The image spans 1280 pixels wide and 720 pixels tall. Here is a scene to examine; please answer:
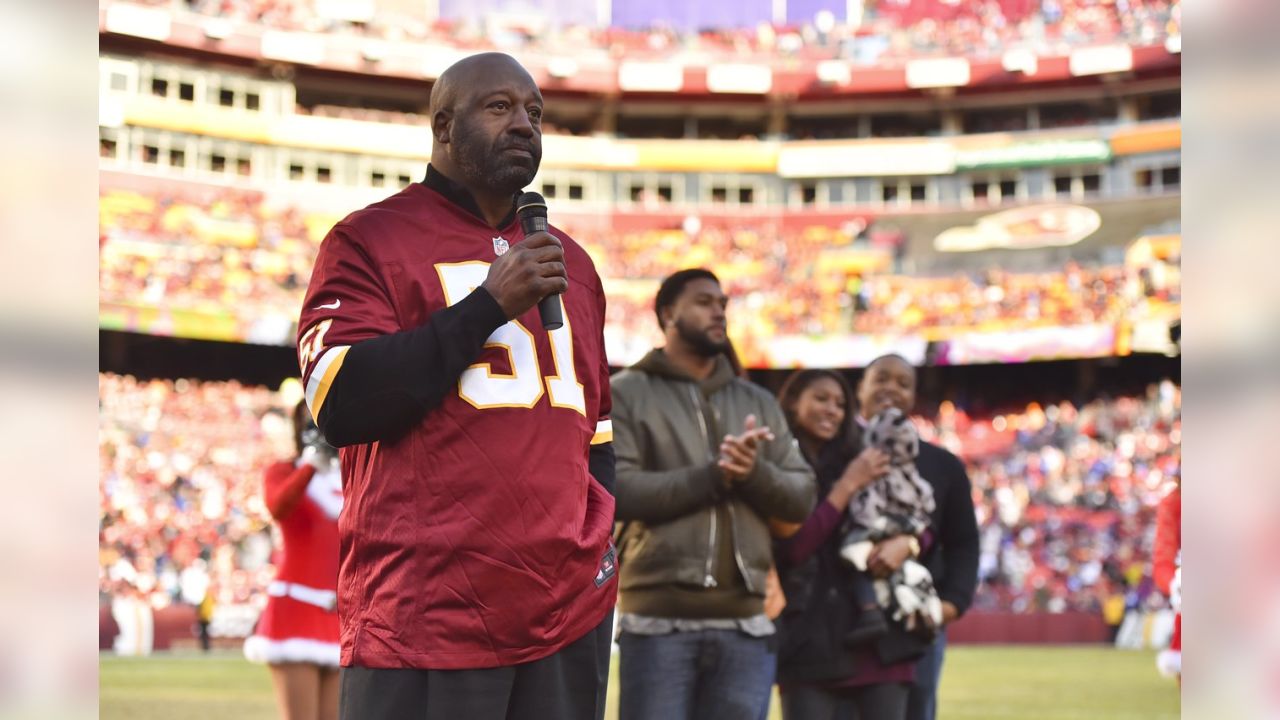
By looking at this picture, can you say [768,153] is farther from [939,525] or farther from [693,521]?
[693,521]

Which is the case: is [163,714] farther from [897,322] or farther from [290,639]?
[897,322]

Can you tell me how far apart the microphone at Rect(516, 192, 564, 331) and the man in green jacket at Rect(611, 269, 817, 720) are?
1.85 metres

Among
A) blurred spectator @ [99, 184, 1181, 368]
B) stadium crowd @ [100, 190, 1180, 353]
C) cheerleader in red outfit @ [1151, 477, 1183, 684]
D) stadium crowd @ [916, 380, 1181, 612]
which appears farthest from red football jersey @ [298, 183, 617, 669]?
blurred spectator @ [99, 184, 1181, 368]

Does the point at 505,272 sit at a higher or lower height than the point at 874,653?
higher

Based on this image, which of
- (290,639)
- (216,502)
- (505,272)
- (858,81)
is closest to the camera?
(505,272)

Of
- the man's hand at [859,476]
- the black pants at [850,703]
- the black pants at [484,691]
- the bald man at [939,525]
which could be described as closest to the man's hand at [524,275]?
the black pants at [484,691]

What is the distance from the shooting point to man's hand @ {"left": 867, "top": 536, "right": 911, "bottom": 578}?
5426 millimetres

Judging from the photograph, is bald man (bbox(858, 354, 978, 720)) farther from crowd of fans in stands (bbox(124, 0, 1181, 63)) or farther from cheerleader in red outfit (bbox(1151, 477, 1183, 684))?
crowd of fans in stands (bbox(124, 0, 1181, 63))

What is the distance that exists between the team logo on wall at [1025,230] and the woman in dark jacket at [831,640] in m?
39.5

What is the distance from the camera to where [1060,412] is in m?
37.3

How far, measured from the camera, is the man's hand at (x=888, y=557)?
17.8 feet

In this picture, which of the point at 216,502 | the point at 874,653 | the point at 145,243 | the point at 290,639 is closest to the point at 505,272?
the point at 874,653

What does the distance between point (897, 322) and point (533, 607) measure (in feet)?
121

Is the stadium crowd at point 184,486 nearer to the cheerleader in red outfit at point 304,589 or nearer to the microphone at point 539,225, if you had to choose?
the cheerleader in red outfit at point 304,589
